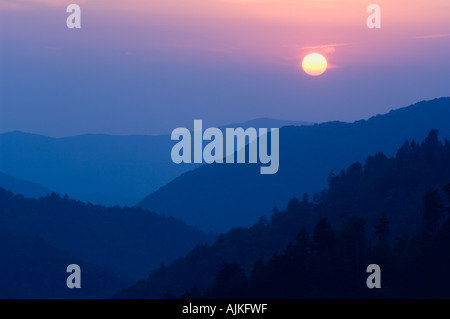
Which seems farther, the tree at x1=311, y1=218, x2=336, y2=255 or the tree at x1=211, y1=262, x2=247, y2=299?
the tree at x1=211, y1=262, x2=247, y2=299

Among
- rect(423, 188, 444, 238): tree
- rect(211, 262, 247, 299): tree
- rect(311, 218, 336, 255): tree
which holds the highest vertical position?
rect(423, 188, 444, 238): tree

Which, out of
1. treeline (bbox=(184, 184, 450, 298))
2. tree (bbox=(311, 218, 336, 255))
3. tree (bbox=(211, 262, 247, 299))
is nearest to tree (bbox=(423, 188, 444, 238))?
treeline (bbox=(184, 184, 450, 298))

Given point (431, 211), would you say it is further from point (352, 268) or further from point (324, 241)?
point (324, 241)

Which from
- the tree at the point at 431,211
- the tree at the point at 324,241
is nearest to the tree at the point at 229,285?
the tree at the point at 324,241

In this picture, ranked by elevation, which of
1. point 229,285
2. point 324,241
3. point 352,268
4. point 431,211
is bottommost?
point 229,285

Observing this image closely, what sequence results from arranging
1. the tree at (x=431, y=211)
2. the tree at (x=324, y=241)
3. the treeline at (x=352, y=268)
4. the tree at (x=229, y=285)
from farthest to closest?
1. the tree at (x=229, y=285)
2. the tree at (x=324, y=241)
3. the tree at (x=431, y=211)
4. the treeline at (x=352, y=268)

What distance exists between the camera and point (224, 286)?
410 feet

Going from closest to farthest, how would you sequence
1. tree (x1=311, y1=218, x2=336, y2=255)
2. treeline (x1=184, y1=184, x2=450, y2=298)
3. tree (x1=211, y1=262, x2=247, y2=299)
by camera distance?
treeline (x1=184, y1=184, x2=450, y2=298) → tree (x1=311, y1=218, x2=336, y2=255) → tree (x1=211, y1=262, x2=247, y2=299)

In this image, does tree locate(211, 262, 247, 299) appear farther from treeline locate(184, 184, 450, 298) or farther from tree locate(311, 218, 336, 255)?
tree locate(311, 218, 336, 255)

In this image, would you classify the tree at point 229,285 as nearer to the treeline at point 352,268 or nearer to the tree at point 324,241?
the treeline at point 352,268

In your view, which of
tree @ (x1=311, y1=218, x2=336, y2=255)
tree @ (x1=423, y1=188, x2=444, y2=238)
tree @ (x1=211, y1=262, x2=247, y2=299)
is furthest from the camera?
tree @ (x1=211, y1=262, x2=247, y2=299)

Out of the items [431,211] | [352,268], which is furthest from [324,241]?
[431,211]
